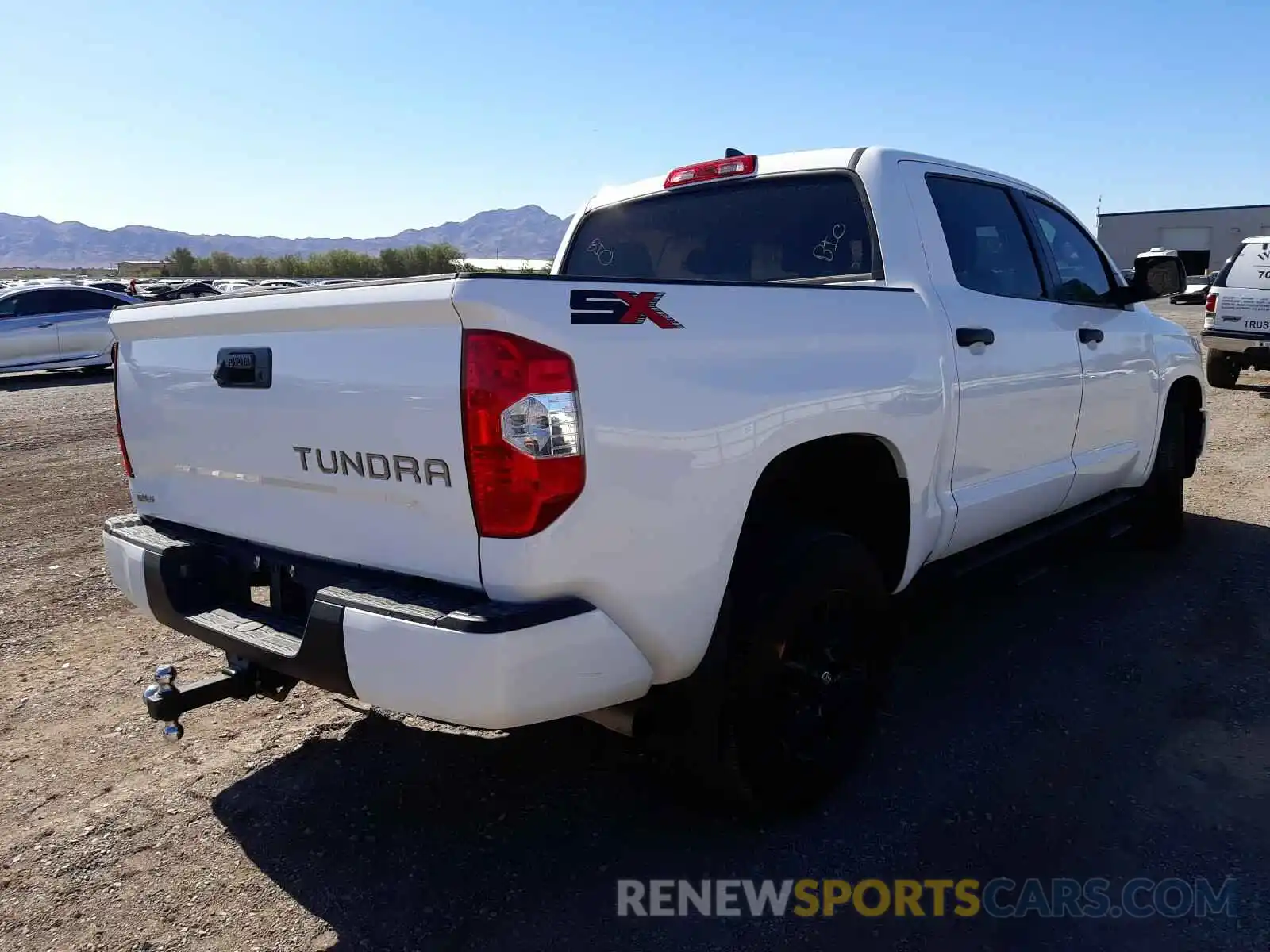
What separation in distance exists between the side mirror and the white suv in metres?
8.98

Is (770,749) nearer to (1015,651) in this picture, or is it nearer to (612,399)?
(612,399)

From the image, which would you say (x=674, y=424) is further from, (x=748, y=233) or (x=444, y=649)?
(x=748, y=233)

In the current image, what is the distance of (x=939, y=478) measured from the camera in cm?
343

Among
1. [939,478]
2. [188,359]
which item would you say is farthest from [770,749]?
[188,359]

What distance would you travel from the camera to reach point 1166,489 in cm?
559

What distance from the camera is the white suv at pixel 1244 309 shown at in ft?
40.2

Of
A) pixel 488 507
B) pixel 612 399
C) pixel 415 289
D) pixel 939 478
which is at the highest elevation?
pixel 415 289

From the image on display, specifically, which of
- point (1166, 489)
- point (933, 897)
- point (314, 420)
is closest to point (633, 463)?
point (314, 420)

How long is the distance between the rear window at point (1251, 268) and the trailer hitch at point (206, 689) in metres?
13.2

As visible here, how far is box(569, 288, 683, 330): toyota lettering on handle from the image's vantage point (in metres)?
2.26

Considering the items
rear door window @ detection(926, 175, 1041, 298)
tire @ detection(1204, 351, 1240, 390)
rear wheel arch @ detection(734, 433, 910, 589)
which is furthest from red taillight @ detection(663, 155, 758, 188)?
tire @ detection(1204, 351, 1240, 390)

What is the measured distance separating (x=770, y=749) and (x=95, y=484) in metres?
6.67

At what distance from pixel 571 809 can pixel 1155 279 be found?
380 centimetres

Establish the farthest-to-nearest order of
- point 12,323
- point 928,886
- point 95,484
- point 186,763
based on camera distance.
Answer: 1. point 12,323
2. point 95,484
3. point 186,763
4. point 928,886
